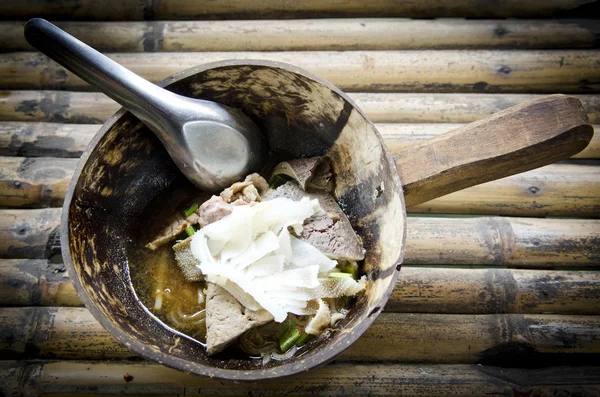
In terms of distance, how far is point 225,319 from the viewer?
200 centimetres

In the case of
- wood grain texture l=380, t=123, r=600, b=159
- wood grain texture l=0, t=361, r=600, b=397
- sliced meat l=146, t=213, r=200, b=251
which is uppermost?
wood grain texture l=380, t=123, r=600, b=159

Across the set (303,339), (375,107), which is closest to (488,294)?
(303,339)

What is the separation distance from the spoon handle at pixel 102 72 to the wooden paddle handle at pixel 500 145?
1.02 metres

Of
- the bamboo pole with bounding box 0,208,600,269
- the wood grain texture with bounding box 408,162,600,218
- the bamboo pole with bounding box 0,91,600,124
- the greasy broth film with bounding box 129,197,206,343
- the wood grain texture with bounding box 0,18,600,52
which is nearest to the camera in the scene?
the greasy broth film with bounding box 129,197,206,343

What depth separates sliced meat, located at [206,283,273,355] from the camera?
1.98m

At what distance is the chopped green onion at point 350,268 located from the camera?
2.17 m

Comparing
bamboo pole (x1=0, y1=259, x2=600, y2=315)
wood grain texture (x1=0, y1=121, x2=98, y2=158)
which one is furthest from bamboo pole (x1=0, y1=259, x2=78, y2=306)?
wood grain texture (x1=0, y1=121, x2=98, y2=158)

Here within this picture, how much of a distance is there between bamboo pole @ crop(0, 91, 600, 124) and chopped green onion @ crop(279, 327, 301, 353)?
1314 mm

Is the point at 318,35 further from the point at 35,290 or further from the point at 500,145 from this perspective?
the point at 35,290

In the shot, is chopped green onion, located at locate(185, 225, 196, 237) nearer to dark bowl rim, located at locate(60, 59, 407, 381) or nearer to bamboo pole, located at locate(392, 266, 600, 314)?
dark bowl rim, located at locate(60, 59, 407, 381)

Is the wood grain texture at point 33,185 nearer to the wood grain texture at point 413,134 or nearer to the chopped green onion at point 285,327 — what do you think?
the wood grain texture at point 413,134

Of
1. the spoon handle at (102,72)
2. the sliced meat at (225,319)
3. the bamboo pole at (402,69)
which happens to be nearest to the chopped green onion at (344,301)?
the sliced meat at (225,319)

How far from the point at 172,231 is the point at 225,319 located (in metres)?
0.56

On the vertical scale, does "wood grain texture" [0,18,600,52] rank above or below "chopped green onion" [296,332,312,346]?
above
